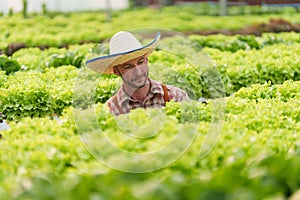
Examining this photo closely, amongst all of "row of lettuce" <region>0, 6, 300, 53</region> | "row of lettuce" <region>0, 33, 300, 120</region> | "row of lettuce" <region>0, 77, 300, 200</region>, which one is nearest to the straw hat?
"row of lettuce" <region>0, 33, 300, 120</region>

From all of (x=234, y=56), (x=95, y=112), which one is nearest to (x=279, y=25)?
(x=234, y=56)

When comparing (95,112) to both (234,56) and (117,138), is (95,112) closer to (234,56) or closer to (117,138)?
(117,138)

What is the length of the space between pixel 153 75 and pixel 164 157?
4021 millimetres

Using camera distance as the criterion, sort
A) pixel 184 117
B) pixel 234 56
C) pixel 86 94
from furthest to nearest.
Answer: pixel 234 56 → pixel 86 94 → pixel 184 117

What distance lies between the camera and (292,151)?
3.75 m

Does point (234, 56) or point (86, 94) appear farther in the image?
point (234, 56)

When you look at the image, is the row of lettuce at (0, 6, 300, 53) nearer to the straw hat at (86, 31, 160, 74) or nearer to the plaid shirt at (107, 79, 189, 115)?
the straw hat at (86, 31, 160, 74)

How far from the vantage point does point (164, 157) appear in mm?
3449

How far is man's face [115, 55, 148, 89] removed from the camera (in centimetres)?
551

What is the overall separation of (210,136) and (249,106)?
1.27 m

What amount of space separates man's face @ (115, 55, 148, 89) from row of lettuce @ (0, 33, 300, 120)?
17.8 inches

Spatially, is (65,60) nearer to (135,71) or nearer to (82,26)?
(135,71)

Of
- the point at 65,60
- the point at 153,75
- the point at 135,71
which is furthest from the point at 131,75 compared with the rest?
the point at 65,60

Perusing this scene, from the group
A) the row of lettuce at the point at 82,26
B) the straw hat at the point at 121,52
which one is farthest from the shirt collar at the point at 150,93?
the row of lettuce at the point at 82,26
